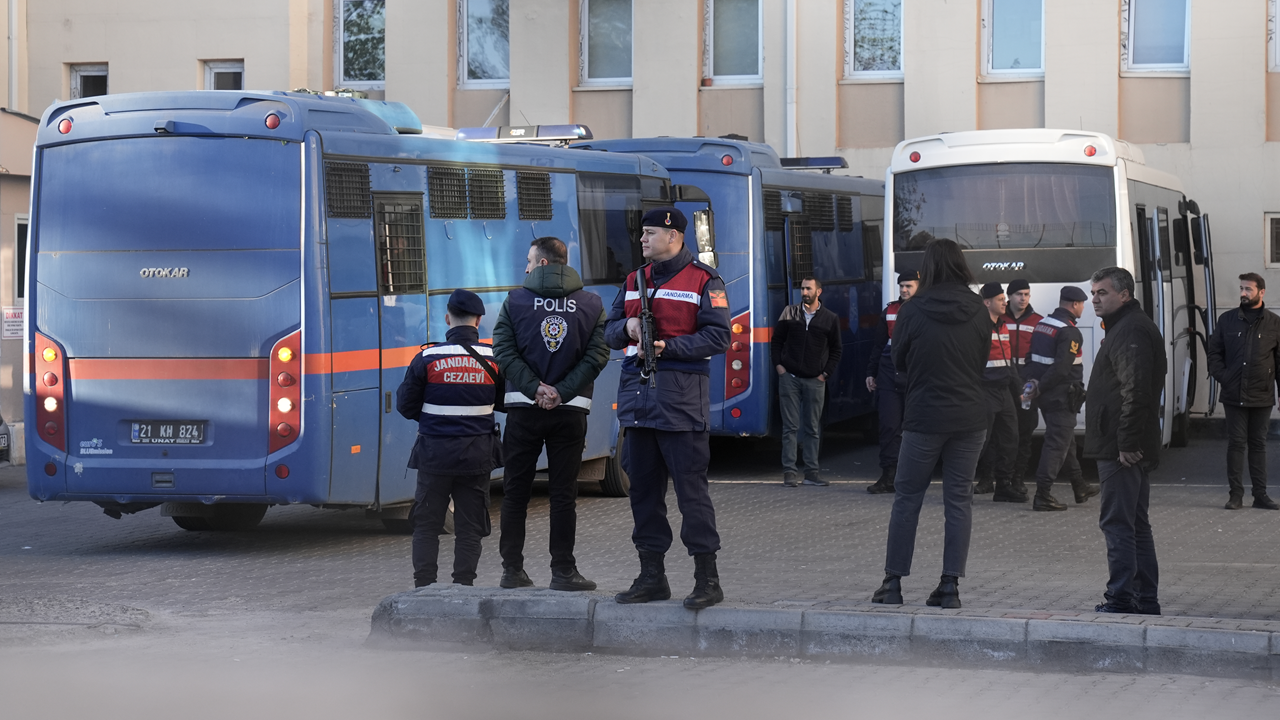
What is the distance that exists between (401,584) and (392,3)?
53.6 feet

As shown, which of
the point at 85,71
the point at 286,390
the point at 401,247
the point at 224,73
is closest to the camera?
the point at 286,390

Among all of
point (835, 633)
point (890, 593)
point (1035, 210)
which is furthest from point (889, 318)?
point (835, 633)

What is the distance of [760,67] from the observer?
77.6ft

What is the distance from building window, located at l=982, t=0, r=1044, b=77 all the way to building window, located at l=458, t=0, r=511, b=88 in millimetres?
7130

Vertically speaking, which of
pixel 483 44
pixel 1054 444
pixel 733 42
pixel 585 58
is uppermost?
pixel 483 44

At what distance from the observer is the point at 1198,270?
19.6 m

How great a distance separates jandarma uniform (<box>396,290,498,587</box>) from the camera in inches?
352

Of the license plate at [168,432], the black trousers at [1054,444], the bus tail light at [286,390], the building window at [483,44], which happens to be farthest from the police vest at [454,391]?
the building window at [483,44]

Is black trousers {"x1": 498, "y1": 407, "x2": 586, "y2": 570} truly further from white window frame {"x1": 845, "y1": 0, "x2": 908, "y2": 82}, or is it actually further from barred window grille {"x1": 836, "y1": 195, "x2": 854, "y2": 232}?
white window frame {"x1": 845, "y1": 0, "x2": 908, "y2": 82}

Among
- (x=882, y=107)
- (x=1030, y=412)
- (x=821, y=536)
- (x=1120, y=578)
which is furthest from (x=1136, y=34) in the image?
(x=1120, y=578)

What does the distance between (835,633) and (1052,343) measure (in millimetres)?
6561

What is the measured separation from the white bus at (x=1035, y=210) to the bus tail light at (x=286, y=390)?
6928mm

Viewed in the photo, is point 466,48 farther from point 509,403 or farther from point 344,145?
point 509,403

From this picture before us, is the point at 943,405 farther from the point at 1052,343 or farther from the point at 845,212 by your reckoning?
the point at 845,212
